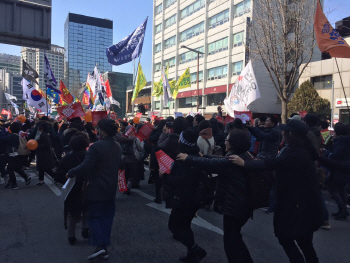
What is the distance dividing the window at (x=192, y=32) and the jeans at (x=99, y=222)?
38.9m

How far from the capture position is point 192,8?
42.0 meters

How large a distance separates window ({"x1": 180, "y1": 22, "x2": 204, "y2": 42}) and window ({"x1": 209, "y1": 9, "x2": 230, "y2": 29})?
1.72m

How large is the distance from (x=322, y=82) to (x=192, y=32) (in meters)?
21.6

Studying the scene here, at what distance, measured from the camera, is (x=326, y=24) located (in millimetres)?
7145

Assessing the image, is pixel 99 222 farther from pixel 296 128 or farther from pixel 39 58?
pixel 39 58

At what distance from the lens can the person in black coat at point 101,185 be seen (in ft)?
12.3

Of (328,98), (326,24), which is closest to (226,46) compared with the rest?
(328,98)

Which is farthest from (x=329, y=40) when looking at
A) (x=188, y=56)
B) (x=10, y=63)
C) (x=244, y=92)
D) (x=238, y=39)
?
(x=10, y=63)

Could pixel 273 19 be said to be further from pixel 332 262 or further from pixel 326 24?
pixel 332 262

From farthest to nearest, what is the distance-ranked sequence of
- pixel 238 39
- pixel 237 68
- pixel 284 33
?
pixel 237 68 → pixel 238 39 → pixel 284 33

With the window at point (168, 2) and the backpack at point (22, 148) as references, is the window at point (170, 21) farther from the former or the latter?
the backpack at point (22, 148)

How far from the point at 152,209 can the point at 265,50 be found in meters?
13.7

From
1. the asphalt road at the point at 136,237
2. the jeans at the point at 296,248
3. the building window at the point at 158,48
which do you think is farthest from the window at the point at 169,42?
the jeans at the point at 296,248

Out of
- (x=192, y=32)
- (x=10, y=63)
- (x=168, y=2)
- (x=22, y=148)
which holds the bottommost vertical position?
(x=22, y=148)
